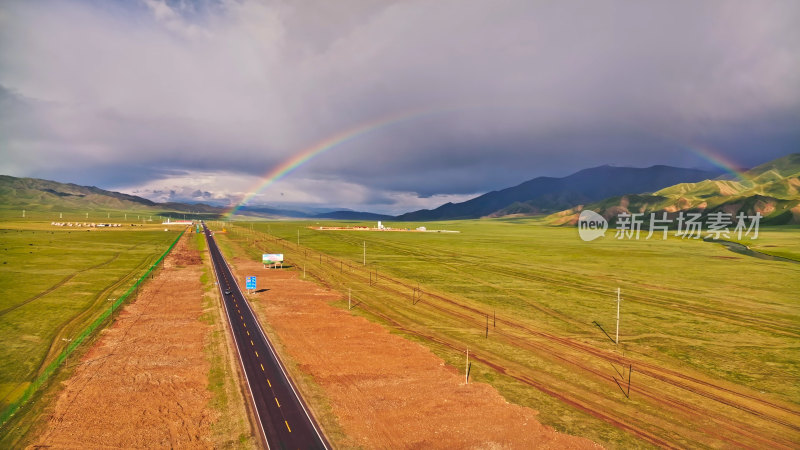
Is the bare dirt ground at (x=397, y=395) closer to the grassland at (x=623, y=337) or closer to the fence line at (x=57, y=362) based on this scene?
the grassland at (x=623, y=337)

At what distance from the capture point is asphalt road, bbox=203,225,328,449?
3284cm

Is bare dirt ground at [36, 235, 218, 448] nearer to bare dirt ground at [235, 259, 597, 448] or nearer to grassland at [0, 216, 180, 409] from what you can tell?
grassland at [0, 216, 180, 409]

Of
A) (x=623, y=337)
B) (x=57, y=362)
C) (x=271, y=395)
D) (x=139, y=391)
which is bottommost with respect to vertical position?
(x=139, y=391)

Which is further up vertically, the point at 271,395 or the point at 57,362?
the point at 271,395

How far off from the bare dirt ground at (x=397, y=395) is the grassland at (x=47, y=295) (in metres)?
29.1

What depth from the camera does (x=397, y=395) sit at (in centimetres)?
4072

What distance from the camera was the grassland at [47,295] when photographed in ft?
160

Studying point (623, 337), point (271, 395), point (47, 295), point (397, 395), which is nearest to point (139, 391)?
point (271, 395)

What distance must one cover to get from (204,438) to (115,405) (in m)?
12.3

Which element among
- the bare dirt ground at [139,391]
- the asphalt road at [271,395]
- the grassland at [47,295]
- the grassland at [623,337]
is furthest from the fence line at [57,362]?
the grassland at [623,337]

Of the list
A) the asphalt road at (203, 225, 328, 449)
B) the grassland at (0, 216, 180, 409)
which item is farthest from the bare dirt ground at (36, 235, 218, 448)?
the grassland at (0, 216, 180, 409)

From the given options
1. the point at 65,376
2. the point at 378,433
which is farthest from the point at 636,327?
the point at 65,376

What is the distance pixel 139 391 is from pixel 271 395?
14299 mm

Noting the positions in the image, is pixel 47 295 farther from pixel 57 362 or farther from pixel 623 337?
pixel 623 337
